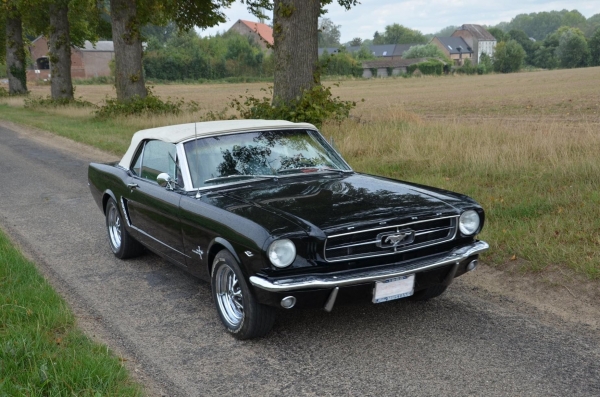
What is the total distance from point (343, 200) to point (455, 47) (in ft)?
482

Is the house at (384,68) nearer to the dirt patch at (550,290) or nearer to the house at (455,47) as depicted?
the house at (455,47)

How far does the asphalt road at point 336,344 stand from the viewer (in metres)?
3.57

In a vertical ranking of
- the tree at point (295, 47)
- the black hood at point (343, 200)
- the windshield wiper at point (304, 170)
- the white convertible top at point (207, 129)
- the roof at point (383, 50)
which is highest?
the roof at point (383, 50)

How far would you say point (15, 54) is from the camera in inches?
1449

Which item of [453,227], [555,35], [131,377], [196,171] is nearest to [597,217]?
[453,227]

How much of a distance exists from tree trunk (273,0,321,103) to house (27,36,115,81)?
8847 cm

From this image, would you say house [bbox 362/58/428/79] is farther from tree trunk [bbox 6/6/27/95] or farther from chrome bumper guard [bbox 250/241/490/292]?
chrome bumper guard [bbox 250/241/490/292]

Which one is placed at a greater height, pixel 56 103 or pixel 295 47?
pixel 295 47

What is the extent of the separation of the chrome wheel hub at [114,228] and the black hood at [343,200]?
201 cm

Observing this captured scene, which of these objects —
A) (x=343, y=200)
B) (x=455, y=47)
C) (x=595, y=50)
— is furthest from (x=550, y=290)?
(x=455, y=47)

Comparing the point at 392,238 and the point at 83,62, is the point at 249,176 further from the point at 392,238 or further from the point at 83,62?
the point at 83,62

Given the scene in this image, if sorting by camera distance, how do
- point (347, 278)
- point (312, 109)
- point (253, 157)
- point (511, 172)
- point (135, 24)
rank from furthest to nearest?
1. point (135, 24)
2. point (312, 109)
3. point (511, 172)
4. point (253, 157)
5. point (347, 278)

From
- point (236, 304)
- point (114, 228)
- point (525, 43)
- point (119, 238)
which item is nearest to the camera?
point (236, 304)

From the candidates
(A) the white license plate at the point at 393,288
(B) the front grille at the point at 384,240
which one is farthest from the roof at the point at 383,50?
(A) the white license plate at the point at 393,288
